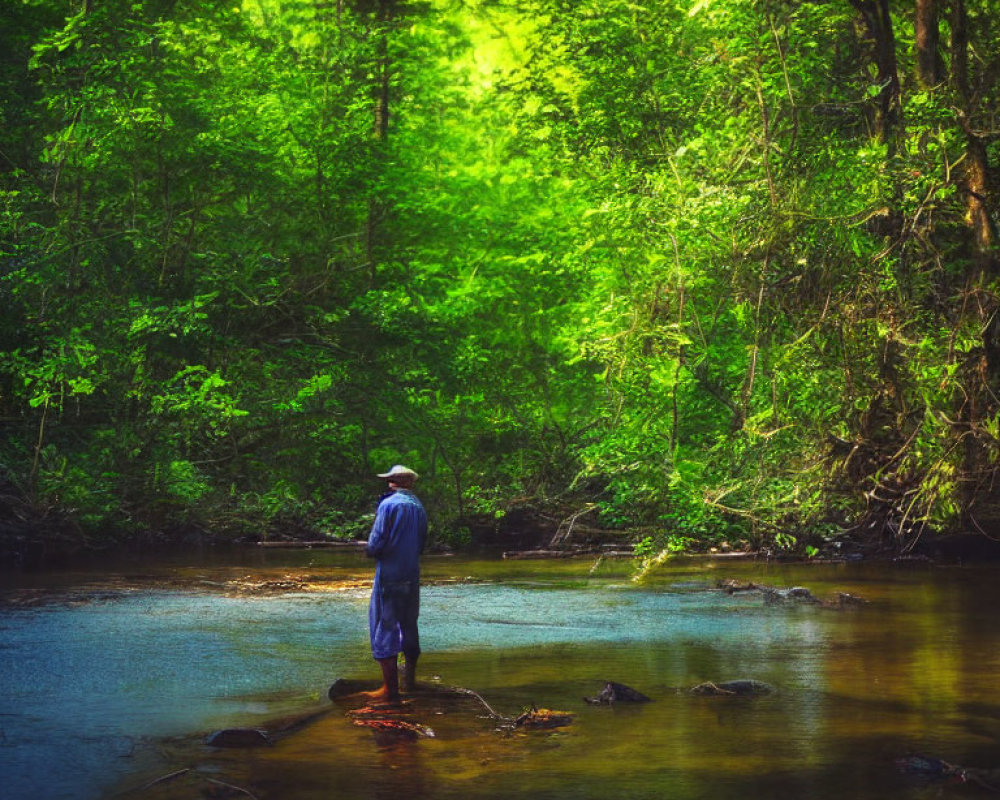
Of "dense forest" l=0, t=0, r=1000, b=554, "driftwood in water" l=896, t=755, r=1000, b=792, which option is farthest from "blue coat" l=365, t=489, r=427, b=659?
"dense forest" l=0, t=0, r=1000, b=554

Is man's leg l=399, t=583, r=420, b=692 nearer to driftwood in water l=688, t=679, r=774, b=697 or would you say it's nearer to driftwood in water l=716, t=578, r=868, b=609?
driftwood in water l=688, t=679, r=774, b=697

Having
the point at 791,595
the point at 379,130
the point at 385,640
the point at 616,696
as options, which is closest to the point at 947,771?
the point at 616,696

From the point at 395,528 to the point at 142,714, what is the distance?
2566 mm

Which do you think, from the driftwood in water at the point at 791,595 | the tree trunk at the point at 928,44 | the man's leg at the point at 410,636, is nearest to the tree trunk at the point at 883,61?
the tree trunk at the point at 928,44

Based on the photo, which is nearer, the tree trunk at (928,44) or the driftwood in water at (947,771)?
the driftwood in water at (947,771)

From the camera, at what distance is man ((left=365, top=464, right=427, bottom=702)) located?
11664mm

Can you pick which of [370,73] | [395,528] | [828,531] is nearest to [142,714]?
[395,528]

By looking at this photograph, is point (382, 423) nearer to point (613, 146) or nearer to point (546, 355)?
point (546, 355)

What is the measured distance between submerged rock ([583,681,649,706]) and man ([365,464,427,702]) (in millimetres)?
1666

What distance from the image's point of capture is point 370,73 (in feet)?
110

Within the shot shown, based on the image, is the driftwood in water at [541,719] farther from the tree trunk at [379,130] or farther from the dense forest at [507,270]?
the tree trunk at [379,130]

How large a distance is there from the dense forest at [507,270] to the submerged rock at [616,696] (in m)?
5.40

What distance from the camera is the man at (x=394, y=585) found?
11664 millimetres

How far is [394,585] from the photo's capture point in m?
11.8
